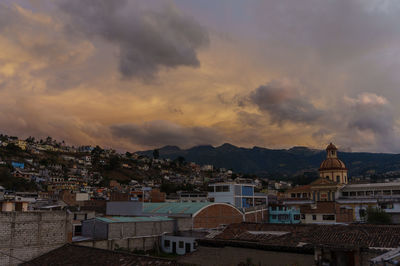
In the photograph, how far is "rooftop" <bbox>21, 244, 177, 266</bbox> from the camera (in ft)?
74.4

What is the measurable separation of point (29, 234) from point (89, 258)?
5.92 metres

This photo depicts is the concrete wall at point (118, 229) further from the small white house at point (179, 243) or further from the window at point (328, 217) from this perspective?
the window at point (328, 217)

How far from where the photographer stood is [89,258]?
995 inches

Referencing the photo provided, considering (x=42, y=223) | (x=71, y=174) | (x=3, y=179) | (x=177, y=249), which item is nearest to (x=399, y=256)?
(x=42, y=223)

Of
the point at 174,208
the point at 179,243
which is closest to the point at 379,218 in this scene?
the point at 174,208

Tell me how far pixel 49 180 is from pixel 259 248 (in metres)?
140

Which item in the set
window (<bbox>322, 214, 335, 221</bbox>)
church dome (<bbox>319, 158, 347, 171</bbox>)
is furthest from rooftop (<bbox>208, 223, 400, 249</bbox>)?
church dome (<bbox>319, 158, 347, 171</bbox>)

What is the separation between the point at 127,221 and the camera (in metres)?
40.2

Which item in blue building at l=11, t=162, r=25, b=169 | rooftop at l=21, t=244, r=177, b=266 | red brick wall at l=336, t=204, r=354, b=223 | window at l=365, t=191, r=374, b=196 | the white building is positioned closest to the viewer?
rooftop at l=21, t=244, r=177, b=266

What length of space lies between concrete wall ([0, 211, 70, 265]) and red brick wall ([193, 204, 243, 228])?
23.8m

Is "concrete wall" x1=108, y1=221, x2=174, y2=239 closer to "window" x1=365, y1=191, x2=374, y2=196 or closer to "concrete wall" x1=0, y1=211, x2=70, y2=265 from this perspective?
"concrete wall" x1=0, y1=211, x2=70, y2=265

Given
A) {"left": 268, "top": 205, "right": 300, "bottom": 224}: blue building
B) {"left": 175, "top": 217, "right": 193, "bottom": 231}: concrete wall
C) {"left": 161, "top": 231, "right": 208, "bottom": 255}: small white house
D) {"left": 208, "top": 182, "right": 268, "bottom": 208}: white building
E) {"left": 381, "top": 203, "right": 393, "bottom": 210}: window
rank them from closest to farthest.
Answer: {"left": 161, "top": 231, "right": 208, "bottom": 255}: small white house
{"left": 175, "top": 217, "right": 193, "bottom": 231}: concrete wall
{"left": 268, "top": 205, "right": 300, "bottom": 224}: blue building
{"left": 381, "top": 203, "right": 393, "bottom": 210}: window
{"left": 208, "top": 182, "right": 268, "bottom": 208}: white building

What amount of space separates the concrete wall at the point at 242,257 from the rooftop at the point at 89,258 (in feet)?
14.7

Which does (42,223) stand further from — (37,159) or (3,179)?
(37,159)
